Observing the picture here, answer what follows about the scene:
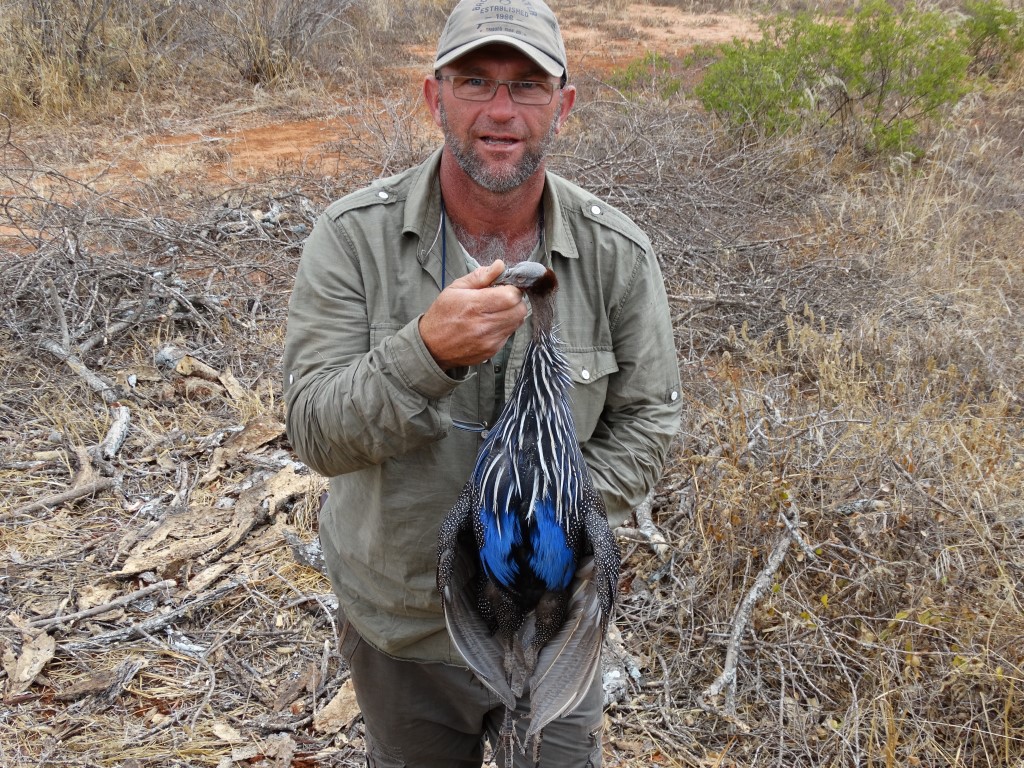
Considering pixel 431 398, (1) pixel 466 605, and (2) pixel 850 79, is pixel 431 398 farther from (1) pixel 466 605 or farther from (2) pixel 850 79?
(2) pixel 850 79

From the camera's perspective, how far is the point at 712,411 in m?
4.95

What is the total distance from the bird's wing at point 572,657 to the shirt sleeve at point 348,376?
0.65 meters

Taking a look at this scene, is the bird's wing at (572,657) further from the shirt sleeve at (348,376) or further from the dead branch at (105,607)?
the dead branch at (105,607)

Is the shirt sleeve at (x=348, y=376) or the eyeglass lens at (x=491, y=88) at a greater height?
the eyeglass lens at (x=491, y=88)

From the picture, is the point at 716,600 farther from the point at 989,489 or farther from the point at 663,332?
the point at 663,332

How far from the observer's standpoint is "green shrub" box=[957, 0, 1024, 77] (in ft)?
41.6

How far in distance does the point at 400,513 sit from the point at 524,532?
44 cm

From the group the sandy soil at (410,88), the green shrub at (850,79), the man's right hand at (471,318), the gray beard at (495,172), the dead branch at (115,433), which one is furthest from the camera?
the sandy soil at (410,88)

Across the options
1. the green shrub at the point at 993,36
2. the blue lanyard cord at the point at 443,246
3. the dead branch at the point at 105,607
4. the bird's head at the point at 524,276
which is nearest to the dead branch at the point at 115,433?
the dead branch at the point at 105,607

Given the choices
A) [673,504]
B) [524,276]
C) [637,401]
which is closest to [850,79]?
[673,504]

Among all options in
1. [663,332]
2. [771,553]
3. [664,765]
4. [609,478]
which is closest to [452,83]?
[663,332]

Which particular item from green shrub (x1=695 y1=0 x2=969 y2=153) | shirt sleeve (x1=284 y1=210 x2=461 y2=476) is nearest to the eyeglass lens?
shirt sleeve (x1=284 y1=210 x2=461 y2=476)

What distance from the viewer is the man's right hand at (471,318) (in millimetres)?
1979

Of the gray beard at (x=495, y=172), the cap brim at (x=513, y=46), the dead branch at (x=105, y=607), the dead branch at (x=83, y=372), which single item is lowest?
the dead branch at (x=105, y=607)
